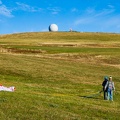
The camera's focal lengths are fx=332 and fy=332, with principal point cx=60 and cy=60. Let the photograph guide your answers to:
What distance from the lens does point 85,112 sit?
20.9 meters

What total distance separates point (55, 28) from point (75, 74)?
466 ft

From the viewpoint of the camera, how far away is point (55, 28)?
187 m

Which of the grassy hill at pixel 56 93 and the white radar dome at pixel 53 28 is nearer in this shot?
the grassy hill at pixel 56 93

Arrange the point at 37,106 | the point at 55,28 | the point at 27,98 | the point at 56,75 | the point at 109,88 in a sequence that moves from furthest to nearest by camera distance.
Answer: the point at 55,28 → the point at 56,75 → the point at 109,88 → the point at 27,98 → the point at 37,106

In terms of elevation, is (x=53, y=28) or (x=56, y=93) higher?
(x=53, y=28)

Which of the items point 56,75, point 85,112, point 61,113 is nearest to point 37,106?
point 61,113

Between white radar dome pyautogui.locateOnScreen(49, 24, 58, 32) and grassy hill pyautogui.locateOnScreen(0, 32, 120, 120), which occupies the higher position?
white radar dome pyautogui.locateOnScreen(49, 24, 58, 32)

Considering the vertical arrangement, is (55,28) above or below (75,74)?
above

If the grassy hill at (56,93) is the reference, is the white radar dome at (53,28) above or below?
above

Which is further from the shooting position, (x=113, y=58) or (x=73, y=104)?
(x=113, y=58)

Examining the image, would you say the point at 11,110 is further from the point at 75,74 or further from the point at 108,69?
the point at 108,69

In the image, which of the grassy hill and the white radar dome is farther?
the white radar dome

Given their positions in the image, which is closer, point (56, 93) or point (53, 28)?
point (56, 93)

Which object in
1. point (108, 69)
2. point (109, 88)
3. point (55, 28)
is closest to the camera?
point (109, 88)
